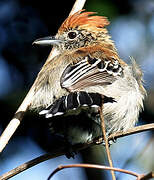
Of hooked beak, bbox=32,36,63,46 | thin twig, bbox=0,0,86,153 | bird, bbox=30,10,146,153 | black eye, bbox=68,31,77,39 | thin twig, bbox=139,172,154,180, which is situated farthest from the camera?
black eye, bbox=68,31,77,39

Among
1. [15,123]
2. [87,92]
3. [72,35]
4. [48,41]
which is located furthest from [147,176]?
[72,35]

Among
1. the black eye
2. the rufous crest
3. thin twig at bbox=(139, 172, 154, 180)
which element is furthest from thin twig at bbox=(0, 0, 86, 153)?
the black eye

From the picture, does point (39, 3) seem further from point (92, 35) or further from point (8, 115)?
point (8, 115)

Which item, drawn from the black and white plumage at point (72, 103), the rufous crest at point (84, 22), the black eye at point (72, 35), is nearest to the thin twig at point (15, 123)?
the black and white plumage at point (72, 103)

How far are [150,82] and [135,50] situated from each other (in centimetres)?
56

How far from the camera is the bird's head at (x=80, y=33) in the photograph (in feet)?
19.6

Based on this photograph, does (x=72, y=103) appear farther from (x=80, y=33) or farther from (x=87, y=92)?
(x=80, y=33)

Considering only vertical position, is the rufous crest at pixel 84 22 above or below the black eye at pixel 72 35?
above

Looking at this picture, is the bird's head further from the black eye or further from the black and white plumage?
the black and white plumage

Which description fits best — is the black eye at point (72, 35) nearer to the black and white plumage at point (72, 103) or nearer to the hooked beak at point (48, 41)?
Answer: the hooked beak at point (48, 41)

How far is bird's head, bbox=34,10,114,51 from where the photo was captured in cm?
599

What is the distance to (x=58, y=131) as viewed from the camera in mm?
4898

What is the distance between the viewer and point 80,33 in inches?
248

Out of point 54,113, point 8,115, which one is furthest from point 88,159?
point 54,113
